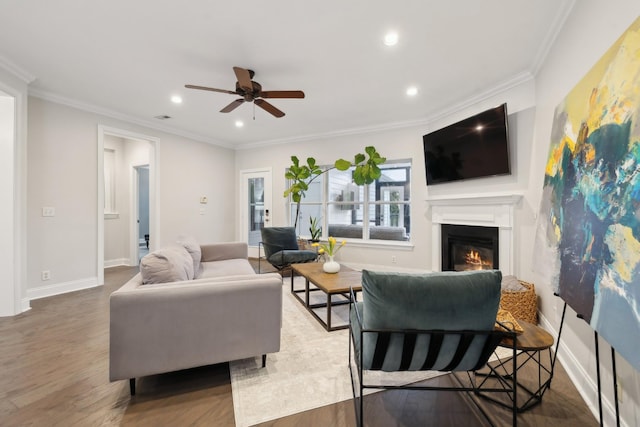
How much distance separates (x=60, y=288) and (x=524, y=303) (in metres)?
5.70

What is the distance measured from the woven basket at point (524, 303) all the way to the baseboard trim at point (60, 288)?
5451 mm

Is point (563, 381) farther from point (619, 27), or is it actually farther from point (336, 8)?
point (336, 8)

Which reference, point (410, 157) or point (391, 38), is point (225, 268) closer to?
point (391, 38)

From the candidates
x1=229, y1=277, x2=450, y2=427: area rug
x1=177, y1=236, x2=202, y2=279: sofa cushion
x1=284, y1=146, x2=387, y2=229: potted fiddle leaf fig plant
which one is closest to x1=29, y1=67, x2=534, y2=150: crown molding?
x1=284, y1=146, x2=387, y2=229: potted fiddle leaf fig plant

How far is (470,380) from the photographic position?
1.92m

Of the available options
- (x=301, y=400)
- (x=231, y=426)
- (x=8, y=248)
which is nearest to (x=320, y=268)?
(x=301, y=400)

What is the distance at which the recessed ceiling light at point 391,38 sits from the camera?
96.7 inches

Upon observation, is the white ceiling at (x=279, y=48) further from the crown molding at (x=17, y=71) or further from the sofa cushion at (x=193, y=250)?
the sofa cushion at (x=193, y=250)

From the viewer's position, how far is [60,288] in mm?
3818

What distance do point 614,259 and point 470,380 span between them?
129 centimetres

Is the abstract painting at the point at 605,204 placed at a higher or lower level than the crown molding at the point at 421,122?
lower

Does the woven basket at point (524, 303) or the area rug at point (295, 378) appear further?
the woven basket at point (524, 303)

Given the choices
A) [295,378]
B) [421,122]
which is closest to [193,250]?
[295,378]

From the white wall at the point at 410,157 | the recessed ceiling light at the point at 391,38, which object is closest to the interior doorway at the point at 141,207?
the white wall at the point at 410,157
